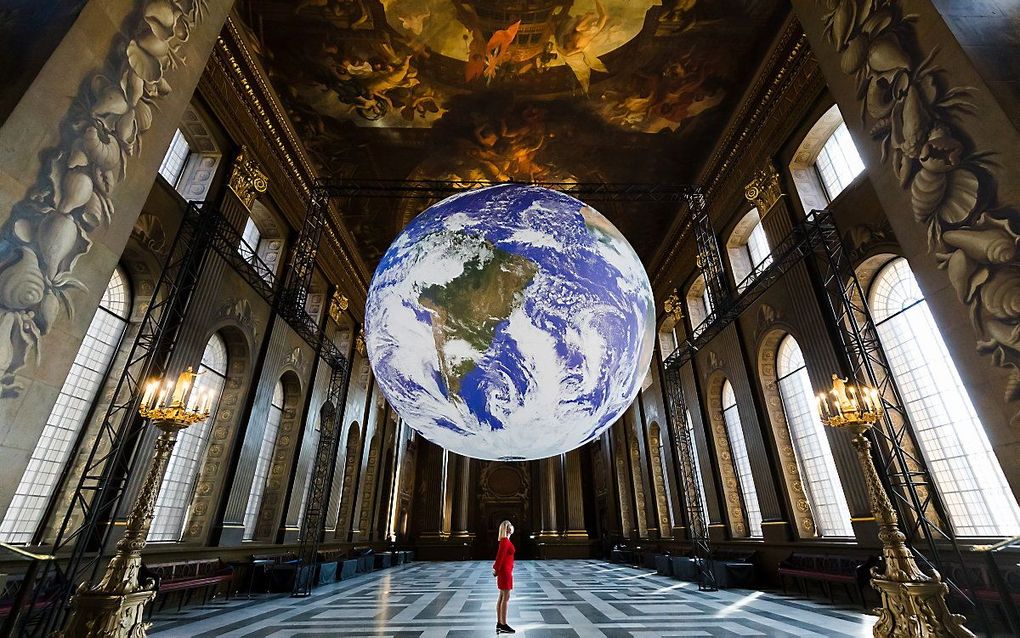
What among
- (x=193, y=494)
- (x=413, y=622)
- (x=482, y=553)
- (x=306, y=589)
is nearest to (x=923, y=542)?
(x=413, y=622)

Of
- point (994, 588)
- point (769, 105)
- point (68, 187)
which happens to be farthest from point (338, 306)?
point (994, 588)

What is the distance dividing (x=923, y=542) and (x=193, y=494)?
12913 mm

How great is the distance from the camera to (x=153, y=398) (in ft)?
14.9

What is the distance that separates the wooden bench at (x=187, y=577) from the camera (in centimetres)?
678

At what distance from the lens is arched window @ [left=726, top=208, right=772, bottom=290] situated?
454 inches

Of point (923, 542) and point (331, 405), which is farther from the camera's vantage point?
point (331, 405)

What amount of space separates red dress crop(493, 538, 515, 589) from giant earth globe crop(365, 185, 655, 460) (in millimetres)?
3715

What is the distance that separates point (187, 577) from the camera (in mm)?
7680

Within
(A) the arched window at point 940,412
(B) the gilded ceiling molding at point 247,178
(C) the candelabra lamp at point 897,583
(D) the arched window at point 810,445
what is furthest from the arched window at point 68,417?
(D) the arched window at point 810,445

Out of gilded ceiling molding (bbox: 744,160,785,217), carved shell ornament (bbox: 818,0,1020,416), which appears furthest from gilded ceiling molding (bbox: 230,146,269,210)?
gilded ceiling molding (bbox: 744,160,785,217)

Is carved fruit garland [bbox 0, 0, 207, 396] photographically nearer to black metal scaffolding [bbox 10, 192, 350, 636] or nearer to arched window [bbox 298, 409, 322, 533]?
black metal scaffolding [bbox 10, 192, 350, 636]

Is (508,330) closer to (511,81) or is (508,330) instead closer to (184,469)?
(184,469)

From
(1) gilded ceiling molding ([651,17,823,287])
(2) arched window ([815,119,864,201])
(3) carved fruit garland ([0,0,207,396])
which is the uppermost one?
(1) gilded ceiling molding ([651,17,823,287])

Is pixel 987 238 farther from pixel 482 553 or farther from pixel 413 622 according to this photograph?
pixel 482 553
